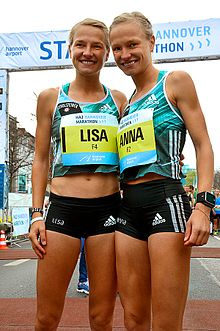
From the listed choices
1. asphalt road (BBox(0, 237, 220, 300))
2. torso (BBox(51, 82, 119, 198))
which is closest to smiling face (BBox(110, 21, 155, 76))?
torso (BBox(51, 82, 119, 198))

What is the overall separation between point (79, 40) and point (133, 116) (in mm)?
579

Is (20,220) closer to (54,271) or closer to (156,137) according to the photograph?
(54,271)

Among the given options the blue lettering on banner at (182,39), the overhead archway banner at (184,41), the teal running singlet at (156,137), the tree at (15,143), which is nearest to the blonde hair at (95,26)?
the teal running singlet at (156,137)

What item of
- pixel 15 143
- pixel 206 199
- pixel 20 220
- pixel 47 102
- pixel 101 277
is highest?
pixel 15 143

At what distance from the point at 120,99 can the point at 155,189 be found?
772 millimetres

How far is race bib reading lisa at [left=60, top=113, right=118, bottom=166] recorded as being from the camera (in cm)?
269

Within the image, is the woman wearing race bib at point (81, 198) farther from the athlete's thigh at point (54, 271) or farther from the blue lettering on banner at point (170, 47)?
the blue lettering on banner at point (170, 47)

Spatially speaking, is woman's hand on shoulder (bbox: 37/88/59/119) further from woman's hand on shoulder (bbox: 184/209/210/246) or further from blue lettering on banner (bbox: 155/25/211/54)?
blue lettering on banner (bbox: 155/25/211/54)

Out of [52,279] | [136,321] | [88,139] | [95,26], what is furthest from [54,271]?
[95,26]

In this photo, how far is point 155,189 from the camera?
2.45 m

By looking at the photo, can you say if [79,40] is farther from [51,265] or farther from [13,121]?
[13,121]

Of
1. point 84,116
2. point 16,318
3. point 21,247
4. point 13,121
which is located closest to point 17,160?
point 13,121

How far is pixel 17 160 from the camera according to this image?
31547 millimetres

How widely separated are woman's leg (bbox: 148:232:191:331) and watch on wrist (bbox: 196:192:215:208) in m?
0.20
